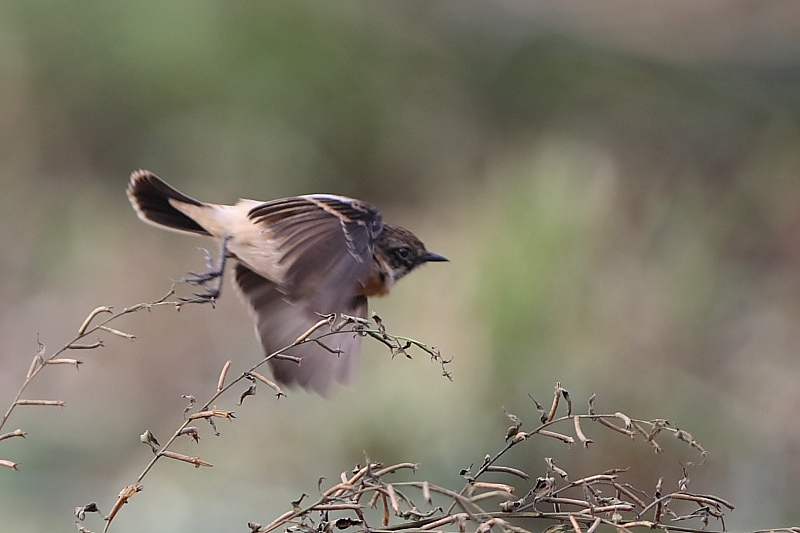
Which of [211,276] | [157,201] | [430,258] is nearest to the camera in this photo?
[211,276]

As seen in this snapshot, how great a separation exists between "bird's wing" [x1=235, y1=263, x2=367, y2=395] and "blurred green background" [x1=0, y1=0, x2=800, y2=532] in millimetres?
1076

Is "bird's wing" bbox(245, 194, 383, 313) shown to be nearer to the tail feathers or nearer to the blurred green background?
the tail feathers

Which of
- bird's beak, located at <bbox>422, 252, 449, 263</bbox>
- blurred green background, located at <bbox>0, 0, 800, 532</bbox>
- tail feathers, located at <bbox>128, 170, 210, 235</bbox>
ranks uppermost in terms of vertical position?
blurred green background, located at <bbox>0, 0, 800, 532</bbox>

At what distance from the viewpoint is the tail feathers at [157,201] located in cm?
363

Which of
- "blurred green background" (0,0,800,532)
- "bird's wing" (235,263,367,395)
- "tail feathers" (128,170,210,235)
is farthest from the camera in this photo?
"blurred green background" (0,0,800,532)

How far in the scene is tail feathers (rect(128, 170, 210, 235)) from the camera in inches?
143

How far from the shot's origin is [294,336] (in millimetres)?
3406

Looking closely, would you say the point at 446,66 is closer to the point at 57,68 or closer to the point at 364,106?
the point at 364,106

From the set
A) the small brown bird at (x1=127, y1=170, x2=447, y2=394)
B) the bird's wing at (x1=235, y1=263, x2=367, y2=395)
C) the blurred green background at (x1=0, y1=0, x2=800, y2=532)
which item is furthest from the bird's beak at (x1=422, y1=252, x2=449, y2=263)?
the blurred green background at (x1=0, y1=0, x2=800, y2=532)

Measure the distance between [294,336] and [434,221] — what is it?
153 inches

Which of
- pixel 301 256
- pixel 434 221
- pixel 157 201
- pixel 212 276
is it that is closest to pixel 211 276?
pixel 212 276

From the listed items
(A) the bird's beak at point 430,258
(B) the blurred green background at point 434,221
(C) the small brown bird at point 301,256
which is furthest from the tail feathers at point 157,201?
(B) the blurred green background at point 434,221

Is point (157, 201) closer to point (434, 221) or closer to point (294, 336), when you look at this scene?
point (294, 336)

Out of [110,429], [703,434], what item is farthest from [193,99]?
[703,434]
